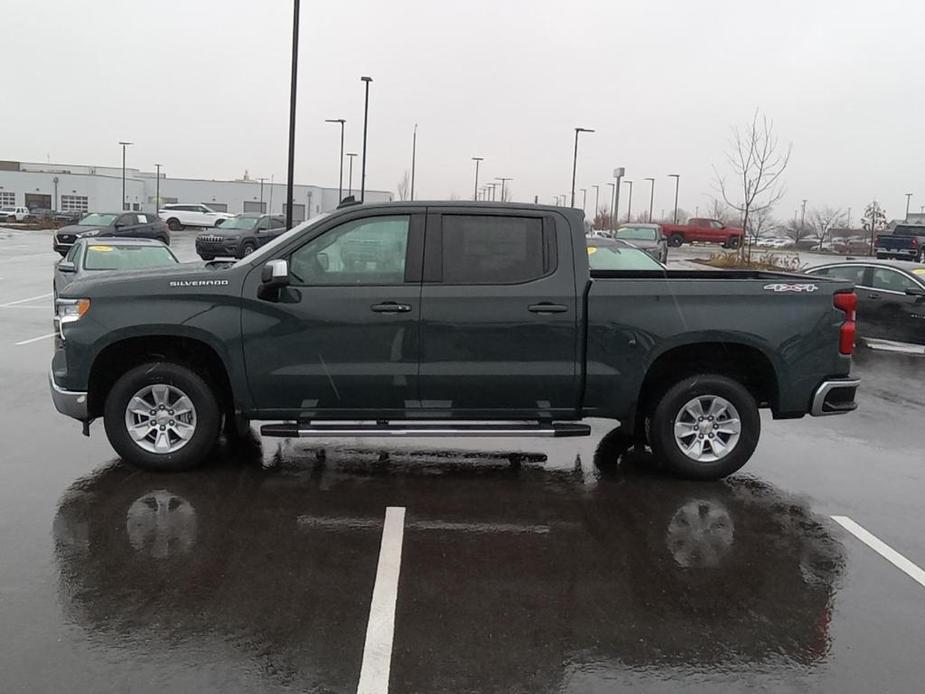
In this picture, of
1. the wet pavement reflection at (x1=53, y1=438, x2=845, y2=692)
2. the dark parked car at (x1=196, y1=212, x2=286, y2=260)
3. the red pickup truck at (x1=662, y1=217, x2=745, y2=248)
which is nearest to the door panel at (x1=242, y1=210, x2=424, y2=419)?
the wet pavement reflection at (x1=53, y1=438, x2=845, y2=692)

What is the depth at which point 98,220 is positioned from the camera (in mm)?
31953

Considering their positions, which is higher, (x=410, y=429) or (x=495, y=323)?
(x=495, y=323)

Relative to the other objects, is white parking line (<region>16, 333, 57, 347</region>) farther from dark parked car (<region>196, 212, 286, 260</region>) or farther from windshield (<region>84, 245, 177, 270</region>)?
dark parked car (<region>196, 212, 286, 260</region>)

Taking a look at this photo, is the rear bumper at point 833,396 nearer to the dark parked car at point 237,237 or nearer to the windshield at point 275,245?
the windshield at point 275,245

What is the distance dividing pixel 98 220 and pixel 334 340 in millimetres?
29965

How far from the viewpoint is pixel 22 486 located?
5.59m

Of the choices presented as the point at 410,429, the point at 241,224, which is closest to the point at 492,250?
the point at 410,429

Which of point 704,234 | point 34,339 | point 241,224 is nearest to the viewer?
point 34,339

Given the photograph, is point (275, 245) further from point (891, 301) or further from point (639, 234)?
point (639, 234)

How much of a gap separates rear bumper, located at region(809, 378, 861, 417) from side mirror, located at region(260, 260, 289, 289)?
13.0 ft

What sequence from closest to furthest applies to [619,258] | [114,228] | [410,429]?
[410,429] < [619,258] < [114,228]

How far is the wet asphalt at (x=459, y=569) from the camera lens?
3.48 meters

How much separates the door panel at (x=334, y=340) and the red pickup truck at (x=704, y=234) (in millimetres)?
51774

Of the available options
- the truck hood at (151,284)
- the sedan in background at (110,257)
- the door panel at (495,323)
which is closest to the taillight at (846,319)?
the door panel at (495,323)
